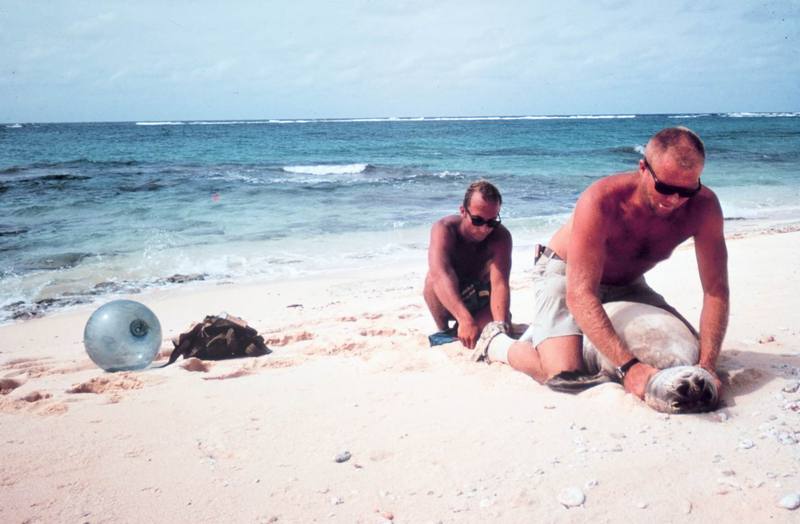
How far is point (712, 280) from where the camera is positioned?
10.7 ft

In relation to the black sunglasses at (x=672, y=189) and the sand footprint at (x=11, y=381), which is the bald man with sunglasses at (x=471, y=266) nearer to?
the black sunglasses at (x=672, y=189)

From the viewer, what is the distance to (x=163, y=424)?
3068 millimetres

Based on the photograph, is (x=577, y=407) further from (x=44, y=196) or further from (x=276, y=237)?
(x=44, y=196)

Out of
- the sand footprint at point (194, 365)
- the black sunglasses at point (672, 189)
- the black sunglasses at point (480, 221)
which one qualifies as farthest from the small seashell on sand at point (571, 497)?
the sand footprint at point (194, 365)

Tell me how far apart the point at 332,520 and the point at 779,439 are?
1803 mm

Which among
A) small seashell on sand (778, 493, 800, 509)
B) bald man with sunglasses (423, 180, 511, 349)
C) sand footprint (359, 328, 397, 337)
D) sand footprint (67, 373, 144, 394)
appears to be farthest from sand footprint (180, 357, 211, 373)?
small seashell on sand (778, 493, 800, 509)

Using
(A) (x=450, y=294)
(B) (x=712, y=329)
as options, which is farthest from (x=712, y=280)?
(A) (x=450, y=294)

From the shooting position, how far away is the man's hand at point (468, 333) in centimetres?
430

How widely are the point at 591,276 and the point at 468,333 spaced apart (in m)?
1.34

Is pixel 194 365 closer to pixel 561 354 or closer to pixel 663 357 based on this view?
pixel 561 354

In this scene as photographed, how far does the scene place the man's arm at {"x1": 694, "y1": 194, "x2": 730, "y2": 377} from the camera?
3.15 metres

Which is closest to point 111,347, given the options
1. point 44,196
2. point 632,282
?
point 632,282

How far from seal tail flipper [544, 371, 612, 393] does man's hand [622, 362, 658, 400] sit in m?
0.19

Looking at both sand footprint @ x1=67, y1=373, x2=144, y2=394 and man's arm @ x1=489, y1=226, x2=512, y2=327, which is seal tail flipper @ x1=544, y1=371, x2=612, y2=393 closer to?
man's arm @ x1=489, y1=226, x2=512, y2=327
